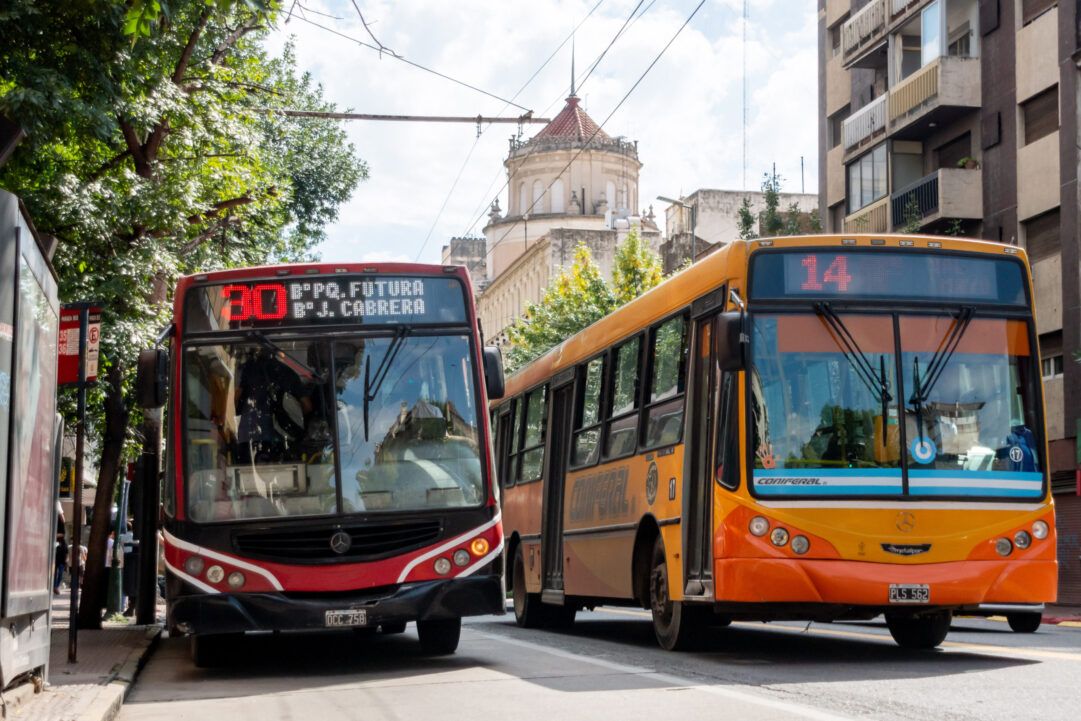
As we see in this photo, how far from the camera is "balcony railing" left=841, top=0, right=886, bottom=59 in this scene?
41375 mm

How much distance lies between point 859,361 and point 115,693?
5746mm

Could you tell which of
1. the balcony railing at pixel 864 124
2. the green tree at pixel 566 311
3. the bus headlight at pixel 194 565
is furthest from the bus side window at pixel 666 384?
the green tree at pixel 566 311

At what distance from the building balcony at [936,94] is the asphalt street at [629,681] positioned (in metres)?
21.4

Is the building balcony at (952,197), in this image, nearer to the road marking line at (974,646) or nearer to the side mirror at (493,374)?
the road marking line at (974,646)

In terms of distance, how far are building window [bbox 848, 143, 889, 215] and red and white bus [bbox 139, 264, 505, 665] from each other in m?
27.9

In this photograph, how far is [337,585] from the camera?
510 inches

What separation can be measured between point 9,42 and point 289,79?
18.6m

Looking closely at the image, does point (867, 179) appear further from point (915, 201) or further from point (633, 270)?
point (633, 270)

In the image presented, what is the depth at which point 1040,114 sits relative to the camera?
111 feet

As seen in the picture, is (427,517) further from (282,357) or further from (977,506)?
(977,506)

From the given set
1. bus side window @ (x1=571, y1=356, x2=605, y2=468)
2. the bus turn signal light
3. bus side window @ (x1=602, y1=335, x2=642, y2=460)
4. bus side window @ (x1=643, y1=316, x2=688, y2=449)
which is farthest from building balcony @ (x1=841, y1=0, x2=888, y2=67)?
the bus turn signal light

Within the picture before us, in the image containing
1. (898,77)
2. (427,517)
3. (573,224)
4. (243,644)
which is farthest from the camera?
(573,224)

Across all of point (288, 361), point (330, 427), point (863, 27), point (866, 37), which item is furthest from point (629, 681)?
point (863, 27)

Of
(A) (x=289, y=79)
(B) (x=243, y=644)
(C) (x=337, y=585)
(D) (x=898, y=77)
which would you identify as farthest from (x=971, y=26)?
(C) (x=337, y=585)
